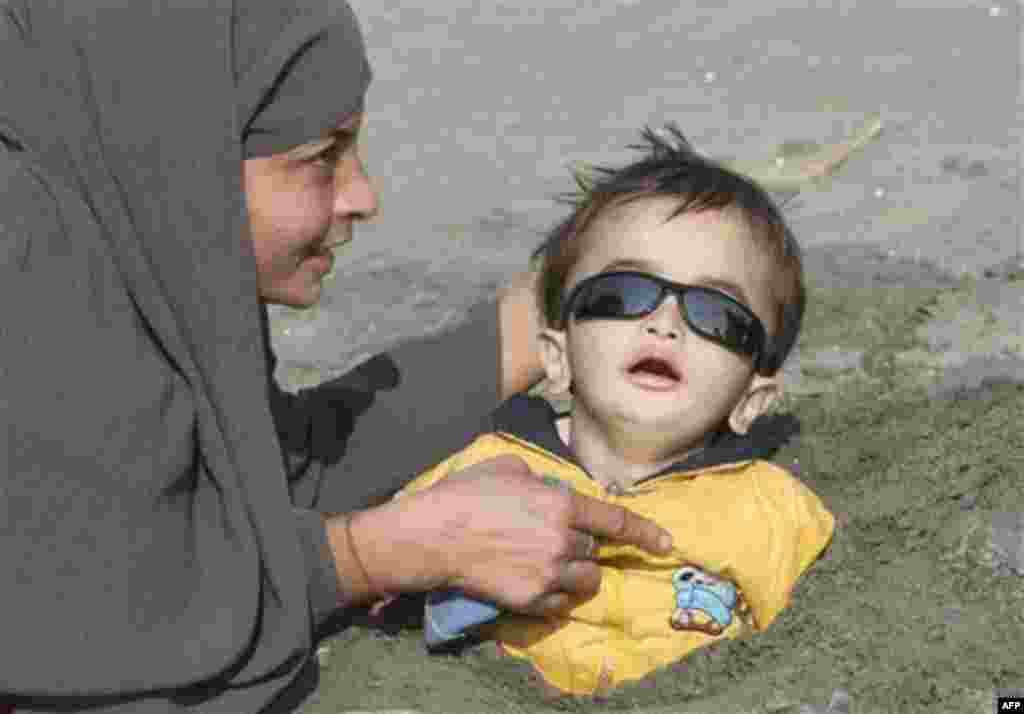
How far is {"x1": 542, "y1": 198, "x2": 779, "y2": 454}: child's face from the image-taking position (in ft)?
12.4

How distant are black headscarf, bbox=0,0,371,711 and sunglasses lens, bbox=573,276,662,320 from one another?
24.0 inches

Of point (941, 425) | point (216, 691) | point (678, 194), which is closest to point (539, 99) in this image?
point (941, 425)

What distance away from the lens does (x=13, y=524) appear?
3.29 m

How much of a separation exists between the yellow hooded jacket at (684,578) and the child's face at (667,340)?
98mm

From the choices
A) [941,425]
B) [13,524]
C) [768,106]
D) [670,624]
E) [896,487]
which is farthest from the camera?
[768,106]

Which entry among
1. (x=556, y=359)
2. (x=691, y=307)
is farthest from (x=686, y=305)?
(x=556, y=359)

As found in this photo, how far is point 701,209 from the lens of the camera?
3852 mm

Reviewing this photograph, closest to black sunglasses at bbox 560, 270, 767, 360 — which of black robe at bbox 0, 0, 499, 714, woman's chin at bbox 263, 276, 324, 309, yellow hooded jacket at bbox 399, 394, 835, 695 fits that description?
yellow hooded jacket at bbox 399, 394, 835, 695

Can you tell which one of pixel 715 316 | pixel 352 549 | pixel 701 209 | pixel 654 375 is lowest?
pixel 352 549

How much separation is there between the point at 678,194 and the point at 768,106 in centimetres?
341

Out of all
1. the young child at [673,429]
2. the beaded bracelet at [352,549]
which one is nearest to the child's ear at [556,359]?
the young child at [673,429]

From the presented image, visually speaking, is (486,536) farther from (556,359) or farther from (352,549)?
(556,359)

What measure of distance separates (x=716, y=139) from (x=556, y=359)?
2948mm

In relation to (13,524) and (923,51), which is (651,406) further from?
(923,51)
